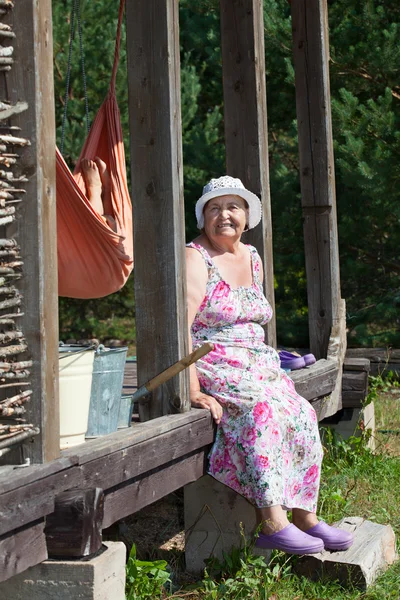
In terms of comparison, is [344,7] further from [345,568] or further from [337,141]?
[345,568]

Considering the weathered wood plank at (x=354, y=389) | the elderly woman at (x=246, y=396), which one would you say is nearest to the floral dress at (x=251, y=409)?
the elderly woman at (x=246, y=396)

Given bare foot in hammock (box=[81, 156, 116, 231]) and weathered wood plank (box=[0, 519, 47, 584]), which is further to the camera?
bare foot in hammock (box=[81, 156, 116, 231])

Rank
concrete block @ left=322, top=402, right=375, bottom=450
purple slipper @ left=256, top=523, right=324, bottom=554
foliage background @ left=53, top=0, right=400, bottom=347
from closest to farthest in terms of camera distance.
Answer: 1. purple slipper @ left=256, top=523, right=324, bottom=554
2. concrete block @ left=322, top=402, right=375, bottom=450
3. foliage background @ left=53, top=0, right=400, bottom=347

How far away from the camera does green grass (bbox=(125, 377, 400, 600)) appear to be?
12.2 ft

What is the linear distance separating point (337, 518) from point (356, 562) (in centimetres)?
76

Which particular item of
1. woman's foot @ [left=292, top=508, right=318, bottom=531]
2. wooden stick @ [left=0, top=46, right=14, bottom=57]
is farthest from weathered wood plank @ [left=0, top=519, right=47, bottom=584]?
woman's foot @ [left=292, top=508, right=318, bottom=531]

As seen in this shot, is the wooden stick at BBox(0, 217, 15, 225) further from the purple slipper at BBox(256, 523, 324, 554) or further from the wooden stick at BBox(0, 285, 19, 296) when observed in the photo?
the purple slipper at BBox(256, 523, 324, 554)

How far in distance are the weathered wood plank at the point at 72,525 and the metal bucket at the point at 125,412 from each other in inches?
31.6

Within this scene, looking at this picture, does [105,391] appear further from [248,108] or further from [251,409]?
[248,108]

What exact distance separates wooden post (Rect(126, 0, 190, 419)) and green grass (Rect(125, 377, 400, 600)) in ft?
2.47

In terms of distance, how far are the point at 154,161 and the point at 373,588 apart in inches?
73.0

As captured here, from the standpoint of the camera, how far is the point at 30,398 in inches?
109

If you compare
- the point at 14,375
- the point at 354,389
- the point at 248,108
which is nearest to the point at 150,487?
the point at 14,375

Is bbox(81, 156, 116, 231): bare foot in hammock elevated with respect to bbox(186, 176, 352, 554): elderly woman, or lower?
elevated
